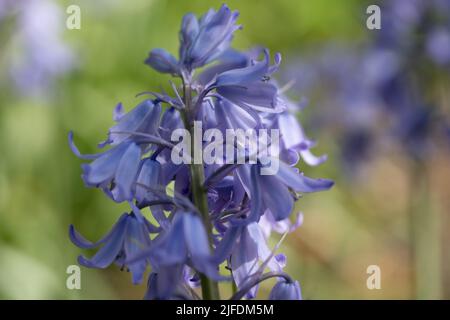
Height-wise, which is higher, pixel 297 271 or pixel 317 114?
pixel 317 114

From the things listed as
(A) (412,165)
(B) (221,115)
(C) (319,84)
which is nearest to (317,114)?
(C) (319,84)

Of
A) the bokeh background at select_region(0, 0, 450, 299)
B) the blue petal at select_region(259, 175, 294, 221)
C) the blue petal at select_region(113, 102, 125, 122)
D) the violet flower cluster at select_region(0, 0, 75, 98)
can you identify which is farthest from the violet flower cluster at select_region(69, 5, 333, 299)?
the violet flower cluster at select_region(0, 0, 75, 98)

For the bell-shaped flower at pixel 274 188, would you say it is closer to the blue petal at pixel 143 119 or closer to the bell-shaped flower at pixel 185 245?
the bell-shaped flower at pixel 185 245

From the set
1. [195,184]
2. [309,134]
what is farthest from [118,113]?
[309,134]

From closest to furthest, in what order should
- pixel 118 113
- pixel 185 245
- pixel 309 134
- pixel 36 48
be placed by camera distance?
1. pixel 185 245
2. pixel 118 113
3. pixel 309 134
4. pixel 36 48

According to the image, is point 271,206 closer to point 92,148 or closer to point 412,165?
point 412,165

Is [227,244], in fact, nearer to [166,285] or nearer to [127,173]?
[166,285]

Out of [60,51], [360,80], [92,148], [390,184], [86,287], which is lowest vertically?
[86,287]
